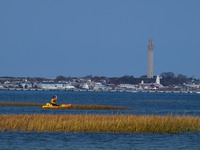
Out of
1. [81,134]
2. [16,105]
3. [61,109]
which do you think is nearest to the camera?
[81,134]

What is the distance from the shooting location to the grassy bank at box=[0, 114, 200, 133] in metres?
47.4

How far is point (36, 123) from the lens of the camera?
47438mm

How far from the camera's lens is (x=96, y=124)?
157 feet

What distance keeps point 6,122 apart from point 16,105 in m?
41.3

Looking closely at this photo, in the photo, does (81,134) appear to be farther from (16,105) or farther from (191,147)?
(16,105)

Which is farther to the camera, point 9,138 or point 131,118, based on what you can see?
point 131,118

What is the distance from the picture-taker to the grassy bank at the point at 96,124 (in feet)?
155

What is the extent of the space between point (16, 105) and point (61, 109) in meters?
9.10

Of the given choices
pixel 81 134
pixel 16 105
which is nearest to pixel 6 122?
pixel 81 134

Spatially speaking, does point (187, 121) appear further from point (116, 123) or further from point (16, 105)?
point (16, 105)

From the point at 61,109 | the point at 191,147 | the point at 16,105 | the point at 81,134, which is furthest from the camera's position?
the point at 16,105

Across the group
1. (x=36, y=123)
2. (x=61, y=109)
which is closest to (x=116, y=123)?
(x=36, y=123)

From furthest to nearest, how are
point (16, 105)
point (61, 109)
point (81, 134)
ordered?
point (16, 105) → point (61, 109) → point (81, 134)

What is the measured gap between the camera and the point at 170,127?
162ft
